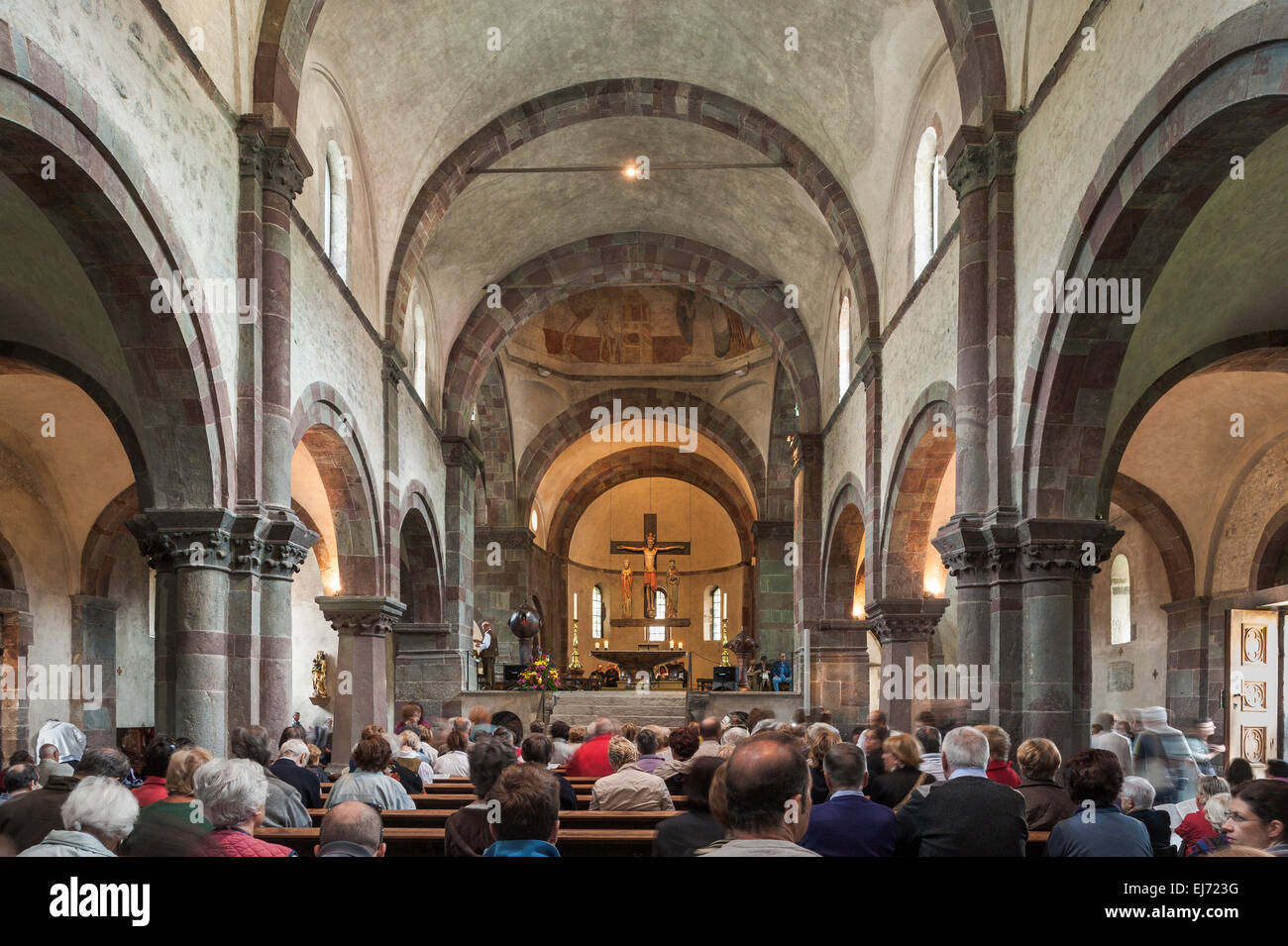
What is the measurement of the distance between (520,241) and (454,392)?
10.8ft

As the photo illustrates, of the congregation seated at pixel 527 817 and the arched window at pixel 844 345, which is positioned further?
the arched window at pixel 844 345

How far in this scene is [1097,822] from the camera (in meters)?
5.32

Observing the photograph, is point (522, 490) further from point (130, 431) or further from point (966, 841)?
point (966, 841)

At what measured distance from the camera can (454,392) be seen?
24531 mm

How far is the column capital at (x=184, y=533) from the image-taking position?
1089 centimetres

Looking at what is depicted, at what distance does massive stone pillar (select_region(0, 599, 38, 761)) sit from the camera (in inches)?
680

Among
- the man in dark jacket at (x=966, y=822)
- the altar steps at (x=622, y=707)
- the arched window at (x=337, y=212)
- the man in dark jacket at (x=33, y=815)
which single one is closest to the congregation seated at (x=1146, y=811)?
the man in dark jacket at (x=966, y=822)

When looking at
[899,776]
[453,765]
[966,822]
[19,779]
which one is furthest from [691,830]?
[453,765]

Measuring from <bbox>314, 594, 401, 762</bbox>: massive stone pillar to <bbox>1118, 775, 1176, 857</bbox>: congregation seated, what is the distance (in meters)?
12.7

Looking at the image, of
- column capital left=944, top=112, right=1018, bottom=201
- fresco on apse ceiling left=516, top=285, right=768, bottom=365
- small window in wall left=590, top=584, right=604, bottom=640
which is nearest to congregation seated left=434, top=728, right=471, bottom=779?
column capital left=944, top=112, right=1018, bottom=201

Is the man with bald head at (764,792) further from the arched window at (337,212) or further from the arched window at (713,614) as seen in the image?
the arched window at (713,614)

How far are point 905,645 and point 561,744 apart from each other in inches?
329

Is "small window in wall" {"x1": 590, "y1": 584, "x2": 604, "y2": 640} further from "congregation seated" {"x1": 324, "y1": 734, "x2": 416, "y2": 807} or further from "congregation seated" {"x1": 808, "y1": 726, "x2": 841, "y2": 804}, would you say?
"congregation seated" {"x1": 324, "y1": 734, "x2": 416, "y2": 807}

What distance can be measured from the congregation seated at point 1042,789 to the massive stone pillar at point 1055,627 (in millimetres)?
4216
